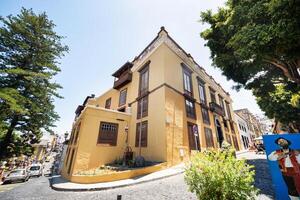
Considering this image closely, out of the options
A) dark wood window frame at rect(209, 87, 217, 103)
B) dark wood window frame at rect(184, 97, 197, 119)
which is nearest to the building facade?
dark wood window frame at rect(209, 87, 217, 103)

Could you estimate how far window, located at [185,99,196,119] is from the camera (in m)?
14.4

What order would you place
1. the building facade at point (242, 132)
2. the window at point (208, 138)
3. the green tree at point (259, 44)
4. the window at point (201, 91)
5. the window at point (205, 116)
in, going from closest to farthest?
the green tree at point (259, 44) < the window at point (208, 138) < the window at point (205, 116) < the window at point (201, 91) < the building facade at point (242, 132)

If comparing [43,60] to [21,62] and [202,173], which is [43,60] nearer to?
[21,62]

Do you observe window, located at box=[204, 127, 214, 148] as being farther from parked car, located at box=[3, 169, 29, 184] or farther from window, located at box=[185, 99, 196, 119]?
parked car, located at box=[3, 169, 29, 184]

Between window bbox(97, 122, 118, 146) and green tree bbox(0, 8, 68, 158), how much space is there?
7850 mm

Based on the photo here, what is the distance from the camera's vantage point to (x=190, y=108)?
15.1 meters

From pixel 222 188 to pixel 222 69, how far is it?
9.69 m

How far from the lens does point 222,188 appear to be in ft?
9.13

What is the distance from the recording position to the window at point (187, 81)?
15.6 metres

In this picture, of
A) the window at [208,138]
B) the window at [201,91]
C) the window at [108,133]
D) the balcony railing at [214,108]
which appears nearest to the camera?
the window at [108,133]

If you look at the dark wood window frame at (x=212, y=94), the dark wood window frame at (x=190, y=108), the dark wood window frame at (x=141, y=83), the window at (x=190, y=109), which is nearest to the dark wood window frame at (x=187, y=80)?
the dark wood window frame at (x=190, y=108)

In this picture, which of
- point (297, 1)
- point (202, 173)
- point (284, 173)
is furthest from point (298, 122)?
point (202, 173)

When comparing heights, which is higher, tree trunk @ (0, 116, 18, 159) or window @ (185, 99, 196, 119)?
window @ (185, 99, 196, 119)

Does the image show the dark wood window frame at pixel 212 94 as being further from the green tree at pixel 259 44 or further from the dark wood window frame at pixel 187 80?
the green tree at pixel 259 44
